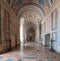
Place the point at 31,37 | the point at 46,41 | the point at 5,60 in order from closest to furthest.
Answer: the point at 5,60 < the point at 46,41 < the point at 31,37

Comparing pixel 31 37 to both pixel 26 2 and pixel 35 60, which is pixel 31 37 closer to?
pixel 26 2

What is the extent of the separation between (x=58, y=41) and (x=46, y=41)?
8361 mm

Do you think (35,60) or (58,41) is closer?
(35,60)

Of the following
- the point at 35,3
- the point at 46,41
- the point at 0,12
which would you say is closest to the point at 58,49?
the point at 0,12

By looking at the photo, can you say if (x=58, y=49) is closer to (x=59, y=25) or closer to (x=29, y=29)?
(x=59, y=25)

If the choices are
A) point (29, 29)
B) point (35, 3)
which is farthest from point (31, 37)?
point (35, 3)

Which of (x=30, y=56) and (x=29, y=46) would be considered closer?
(x=30, y=56)

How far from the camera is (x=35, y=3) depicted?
19984 millimetres

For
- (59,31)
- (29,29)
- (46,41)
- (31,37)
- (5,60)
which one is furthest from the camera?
(31,37)

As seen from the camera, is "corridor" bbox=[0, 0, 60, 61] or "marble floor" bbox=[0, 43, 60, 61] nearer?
"marble floor" bbox=[0, 43, 60, 61]

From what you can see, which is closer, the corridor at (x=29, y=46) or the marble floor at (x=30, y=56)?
the marble floor at (x=30, y=56)

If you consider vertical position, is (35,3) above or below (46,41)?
above

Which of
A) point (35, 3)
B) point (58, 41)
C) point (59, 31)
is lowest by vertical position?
point (58, 41)

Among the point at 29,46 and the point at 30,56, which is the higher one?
the point at 30,56
